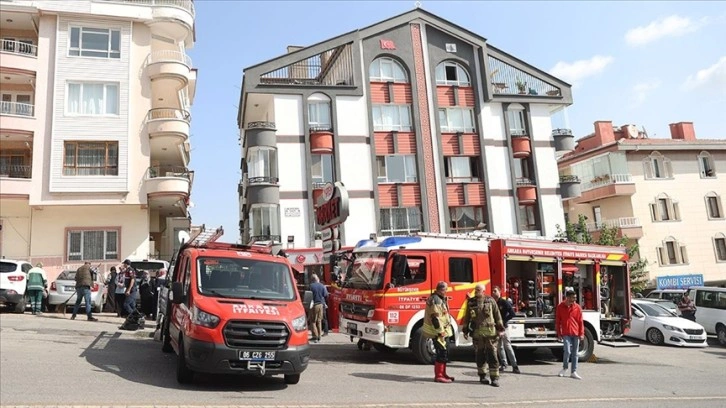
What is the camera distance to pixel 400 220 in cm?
3111

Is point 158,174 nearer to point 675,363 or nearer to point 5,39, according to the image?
point 5,39

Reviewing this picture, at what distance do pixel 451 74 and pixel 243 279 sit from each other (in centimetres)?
2770

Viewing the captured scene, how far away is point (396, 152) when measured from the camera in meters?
31.6

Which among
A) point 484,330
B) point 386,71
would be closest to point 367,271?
point 484,330

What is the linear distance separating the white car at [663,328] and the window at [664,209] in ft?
65.5

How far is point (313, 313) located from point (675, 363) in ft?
32.8

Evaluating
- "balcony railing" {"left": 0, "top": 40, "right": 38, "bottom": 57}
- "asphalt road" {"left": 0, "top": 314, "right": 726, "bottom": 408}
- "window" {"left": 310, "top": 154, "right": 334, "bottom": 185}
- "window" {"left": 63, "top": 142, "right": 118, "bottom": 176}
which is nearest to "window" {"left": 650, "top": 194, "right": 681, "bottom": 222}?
"window" {"left": 310, "top": 154, "right": 334, "bottom": 185}

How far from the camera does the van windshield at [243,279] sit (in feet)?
30.0

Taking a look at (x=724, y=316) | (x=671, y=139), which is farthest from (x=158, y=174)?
(x=671, y=139)

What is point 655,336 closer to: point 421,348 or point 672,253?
point 421,348

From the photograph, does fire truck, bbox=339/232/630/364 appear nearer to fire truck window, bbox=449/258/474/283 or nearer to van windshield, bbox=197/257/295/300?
fire truck window, bbox=449/258/474/283

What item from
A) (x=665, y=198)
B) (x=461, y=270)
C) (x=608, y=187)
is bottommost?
(x=461, y=270)

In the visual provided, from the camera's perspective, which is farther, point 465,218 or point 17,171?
point 465,218

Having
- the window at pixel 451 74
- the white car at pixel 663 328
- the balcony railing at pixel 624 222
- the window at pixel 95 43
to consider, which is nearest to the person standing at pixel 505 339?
the white car at pixel 663 328
